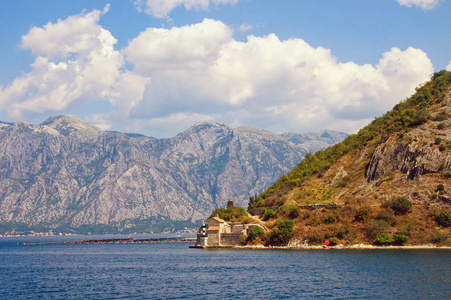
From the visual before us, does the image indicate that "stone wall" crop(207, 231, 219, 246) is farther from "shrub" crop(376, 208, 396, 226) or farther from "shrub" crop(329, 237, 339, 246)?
"shrub" crop(376, 208, 396, 226)

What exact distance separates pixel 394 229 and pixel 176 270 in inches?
2468

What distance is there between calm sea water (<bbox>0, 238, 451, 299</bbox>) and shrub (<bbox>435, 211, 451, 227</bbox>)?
13.5m

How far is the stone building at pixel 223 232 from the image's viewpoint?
6071 inches

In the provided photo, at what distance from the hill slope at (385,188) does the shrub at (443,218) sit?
253 millimetres

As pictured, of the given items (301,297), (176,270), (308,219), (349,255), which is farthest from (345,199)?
(301,297)

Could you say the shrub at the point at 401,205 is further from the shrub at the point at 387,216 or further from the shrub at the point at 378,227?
the shrub at the point at 378,227

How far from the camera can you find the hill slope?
132 meters

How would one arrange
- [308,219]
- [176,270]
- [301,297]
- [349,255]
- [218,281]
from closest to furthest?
[301,297] → [218,281] → [176,270] → [349,255] → [308,219]

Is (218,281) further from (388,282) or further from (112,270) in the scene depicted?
(112,270)

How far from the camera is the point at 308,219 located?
14675 cm

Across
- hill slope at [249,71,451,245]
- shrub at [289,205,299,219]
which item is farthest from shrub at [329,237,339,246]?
shrub at [289,205,299,219]

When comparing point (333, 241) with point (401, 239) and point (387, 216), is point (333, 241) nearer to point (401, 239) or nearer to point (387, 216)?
point (387, 216)

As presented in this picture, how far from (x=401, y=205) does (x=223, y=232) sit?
2156 inches

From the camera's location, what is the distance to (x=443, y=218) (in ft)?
418
